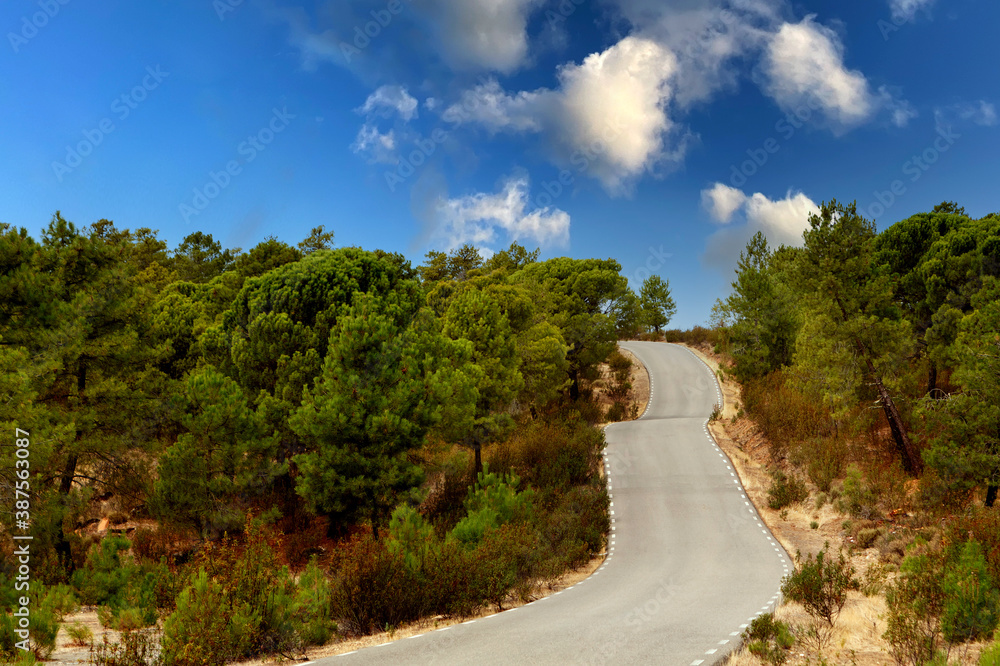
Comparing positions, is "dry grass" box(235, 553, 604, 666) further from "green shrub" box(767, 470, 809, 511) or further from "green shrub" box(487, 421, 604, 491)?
"green shrub" box(767, 470, 809, 511)

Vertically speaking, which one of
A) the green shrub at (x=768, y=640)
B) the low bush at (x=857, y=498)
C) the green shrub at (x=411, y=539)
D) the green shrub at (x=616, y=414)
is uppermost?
the green shrub at (x=616, y=414)

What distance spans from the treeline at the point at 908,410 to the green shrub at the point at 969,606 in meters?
0.02

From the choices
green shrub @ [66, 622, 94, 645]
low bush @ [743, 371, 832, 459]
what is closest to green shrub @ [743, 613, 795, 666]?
green shrub @ [66, 622, 94, 645]

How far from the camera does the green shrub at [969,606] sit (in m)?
7.82

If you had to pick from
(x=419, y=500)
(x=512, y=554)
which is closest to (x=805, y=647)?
(x=512, y=554)

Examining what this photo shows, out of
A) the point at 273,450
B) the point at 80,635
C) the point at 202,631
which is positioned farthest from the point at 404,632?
the point at 273,450

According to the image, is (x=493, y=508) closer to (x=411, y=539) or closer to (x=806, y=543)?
(x=411, y=539)

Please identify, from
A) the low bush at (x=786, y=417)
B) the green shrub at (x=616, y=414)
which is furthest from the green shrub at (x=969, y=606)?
the green shrub at (x=616, y=414)

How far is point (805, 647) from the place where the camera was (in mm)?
8406

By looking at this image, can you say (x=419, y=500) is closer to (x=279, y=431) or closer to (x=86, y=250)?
(x=279, y=431)

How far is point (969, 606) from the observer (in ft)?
26.0

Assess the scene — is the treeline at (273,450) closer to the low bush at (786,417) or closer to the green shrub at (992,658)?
the green shrub at (992,658)

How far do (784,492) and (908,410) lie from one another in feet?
22.3

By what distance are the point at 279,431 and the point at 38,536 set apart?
21.6ft
